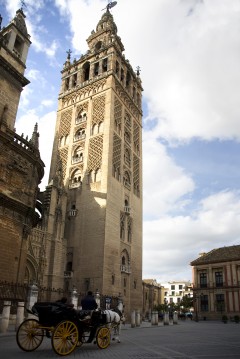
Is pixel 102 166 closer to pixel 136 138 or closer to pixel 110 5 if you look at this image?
pixel 136 138

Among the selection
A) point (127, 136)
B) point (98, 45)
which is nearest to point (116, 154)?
point (127, 136)

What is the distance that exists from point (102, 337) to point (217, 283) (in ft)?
130

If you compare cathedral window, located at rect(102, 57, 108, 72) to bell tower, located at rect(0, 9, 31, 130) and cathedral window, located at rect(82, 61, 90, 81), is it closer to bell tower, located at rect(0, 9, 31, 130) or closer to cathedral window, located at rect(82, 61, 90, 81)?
cathedral window, located at rect(82, 61, 90, 81)

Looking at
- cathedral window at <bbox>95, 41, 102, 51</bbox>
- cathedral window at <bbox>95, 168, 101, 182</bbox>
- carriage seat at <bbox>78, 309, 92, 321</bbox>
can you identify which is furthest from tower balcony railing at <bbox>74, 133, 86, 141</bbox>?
carriage seat at <bbox>78, 309, 92, 321</bbox>

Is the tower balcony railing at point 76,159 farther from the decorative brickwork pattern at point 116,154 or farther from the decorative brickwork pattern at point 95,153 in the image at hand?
the decorative brickwork pattern at point 116,154

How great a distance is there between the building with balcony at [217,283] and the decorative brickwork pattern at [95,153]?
75.8 ft

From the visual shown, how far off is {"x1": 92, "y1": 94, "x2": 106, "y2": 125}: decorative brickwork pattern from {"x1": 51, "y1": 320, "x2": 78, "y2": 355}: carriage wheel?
3139cm

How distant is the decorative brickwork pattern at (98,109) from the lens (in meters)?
37.5

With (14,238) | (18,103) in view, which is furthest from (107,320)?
(18,103)

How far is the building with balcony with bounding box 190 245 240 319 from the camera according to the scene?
41688 mm

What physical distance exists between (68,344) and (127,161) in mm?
31923

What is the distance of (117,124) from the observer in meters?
38.4

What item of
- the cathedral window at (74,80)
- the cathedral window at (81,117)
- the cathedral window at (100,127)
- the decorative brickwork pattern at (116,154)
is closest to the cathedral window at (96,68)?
the cathedral window at (74,80)

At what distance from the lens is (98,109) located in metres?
38.2
